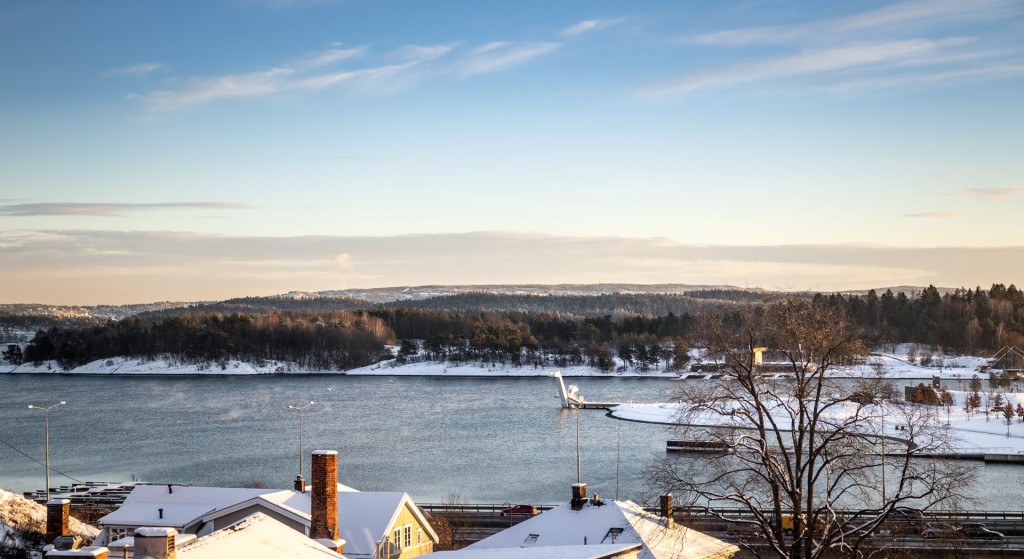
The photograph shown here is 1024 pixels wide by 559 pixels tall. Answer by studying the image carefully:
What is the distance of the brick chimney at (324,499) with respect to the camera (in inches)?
808

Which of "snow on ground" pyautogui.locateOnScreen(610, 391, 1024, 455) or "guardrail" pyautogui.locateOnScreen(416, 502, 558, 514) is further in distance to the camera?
"snow on ground" pyautogui.locateOnScreen(610, 391, 1024, 455)

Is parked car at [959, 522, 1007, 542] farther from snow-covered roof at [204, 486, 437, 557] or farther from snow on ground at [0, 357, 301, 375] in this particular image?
snow on ground at [0, 357, 301, 375]

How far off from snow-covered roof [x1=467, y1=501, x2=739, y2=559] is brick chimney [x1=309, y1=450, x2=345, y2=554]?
4169 millimetres

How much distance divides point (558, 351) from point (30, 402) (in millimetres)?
72339

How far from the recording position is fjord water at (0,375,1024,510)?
53219mm

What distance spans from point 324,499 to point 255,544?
4.36 metres

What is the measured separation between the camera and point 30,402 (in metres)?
111

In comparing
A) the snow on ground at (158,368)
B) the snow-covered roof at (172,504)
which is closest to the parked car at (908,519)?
the snow-covered roof at (172,504)

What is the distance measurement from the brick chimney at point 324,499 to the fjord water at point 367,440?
8225 mm

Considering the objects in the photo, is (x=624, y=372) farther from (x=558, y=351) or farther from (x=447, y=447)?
(x=447, y=447)

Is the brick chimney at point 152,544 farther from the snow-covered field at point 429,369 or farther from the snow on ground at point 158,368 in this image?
the snow on ground at point 158,368

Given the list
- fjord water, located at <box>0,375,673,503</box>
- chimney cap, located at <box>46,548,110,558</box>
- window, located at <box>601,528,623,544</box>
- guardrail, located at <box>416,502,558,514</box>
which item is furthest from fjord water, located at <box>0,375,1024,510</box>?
chimney cap, located at <box>46,548,110,558</box>

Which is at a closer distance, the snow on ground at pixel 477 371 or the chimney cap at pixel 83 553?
the chimney cap at pixel 83 553

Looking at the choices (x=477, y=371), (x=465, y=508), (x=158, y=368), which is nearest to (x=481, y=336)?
(x=477, y=371)
